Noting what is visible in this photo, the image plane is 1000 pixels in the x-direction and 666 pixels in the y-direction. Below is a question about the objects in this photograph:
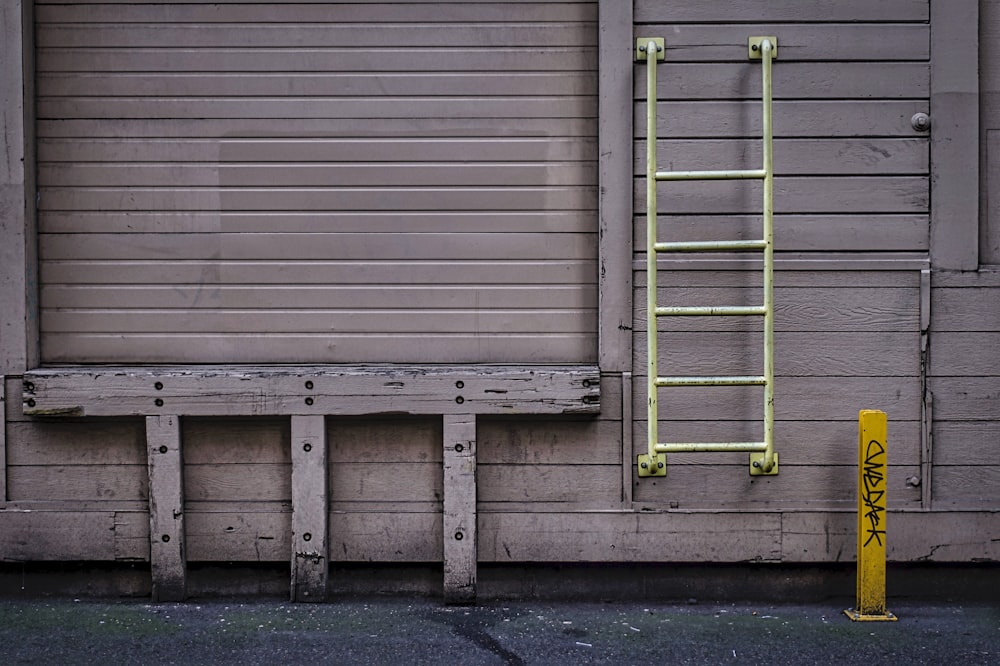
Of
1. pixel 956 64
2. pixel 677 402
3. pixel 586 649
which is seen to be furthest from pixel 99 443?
pixel 956 64

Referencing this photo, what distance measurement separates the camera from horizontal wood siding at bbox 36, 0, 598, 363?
13.2 feet

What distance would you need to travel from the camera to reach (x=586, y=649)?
3424 mm

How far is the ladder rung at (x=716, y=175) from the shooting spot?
3785mm

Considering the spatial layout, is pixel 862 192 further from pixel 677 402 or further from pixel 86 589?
pixel 86 589

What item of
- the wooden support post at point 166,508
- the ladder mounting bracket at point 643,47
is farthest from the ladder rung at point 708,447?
the wooden support post at point 166,508

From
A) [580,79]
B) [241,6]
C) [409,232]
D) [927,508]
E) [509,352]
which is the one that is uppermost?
[241,6]

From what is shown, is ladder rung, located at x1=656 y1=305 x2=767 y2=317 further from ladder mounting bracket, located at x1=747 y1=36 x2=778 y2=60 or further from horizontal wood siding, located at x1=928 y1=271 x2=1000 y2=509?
ladder mounting bracket, located at x1=747 y1=36 x2=778 y2=60

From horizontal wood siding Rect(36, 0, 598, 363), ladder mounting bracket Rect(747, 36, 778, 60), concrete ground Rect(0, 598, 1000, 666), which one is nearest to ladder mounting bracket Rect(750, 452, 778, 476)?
concrete ground Rect(0, 598, 1000, 666)

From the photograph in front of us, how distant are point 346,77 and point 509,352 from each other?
5.04 feet

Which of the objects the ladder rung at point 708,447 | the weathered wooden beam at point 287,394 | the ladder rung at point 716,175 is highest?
the ladder rung at point 716,175

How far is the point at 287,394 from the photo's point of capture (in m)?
3.91

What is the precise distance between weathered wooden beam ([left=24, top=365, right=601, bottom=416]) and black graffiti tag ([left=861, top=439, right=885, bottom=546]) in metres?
1.19

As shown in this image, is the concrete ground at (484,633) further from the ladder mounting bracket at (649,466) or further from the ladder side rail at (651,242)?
the ladder side rail at (651,242)

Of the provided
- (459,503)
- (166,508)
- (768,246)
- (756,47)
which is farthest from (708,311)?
(166,508)
